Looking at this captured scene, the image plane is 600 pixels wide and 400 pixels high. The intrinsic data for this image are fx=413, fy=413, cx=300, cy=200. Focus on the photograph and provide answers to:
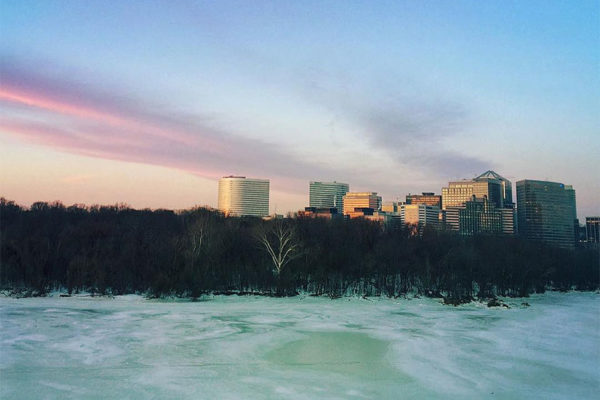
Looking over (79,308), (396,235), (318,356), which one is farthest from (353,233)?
(318,356)

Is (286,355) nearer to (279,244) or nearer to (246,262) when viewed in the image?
(246,262)

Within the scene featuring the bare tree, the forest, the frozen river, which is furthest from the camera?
the bare tree

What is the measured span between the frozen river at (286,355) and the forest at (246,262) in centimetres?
1102

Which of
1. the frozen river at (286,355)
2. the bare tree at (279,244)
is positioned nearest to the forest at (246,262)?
the bare tree at (279,244)

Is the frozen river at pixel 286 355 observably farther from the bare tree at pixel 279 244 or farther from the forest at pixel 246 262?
the bare tree at pixel 279 244

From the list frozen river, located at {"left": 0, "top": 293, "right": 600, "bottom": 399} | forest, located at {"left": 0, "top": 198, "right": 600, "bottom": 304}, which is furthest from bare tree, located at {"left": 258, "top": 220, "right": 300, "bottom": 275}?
frozen river, located at {"left": 0, "top": 293, "right": 600, "bottom": 399}

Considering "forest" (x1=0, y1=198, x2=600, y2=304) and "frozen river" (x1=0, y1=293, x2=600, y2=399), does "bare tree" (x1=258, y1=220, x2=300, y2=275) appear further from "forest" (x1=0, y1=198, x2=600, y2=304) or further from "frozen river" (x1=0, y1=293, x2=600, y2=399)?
"frozen river" (x1=0, y1=293, x2=600, y2=399)

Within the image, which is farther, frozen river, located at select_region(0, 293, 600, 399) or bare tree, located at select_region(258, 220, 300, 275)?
bare tree, located at select_region(258, 220, 300, 275)

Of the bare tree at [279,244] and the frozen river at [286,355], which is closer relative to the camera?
the frozen river at [286,355]

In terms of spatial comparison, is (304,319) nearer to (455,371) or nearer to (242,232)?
(455,371)

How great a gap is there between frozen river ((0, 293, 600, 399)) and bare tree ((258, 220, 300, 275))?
1531 centimetres

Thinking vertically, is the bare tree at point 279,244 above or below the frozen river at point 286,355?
above

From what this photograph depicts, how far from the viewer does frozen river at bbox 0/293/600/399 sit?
990 cm

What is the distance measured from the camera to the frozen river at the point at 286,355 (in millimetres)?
9898
